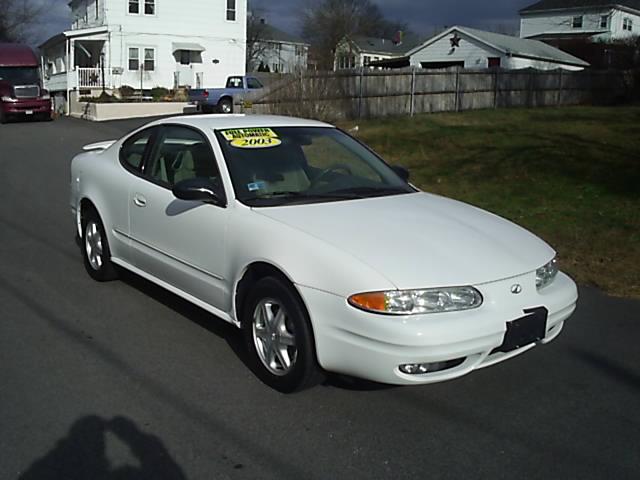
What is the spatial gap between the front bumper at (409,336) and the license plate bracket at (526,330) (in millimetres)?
34

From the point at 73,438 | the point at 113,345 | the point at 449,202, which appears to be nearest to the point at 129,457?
the point at 73,438

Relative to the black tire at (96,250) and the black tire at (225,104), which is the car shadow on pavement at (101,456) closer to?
the black tire at (96,250)

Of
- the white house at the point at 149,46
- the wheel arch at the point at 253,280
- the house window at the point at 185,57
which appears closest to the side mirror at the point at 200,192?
the wheel arch at the point at 253,280

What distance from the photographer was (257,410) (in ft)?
13.4

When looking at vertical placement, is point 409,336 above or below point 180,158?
below

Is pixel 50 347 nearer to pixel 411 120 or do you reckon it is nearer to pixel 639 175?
pixel 639 175

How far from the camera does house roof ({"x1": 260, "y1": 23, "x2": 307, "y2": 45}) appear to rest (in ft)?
200

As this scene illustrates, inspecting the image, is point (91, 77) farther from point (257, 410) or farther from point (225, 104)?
point (257, 410)

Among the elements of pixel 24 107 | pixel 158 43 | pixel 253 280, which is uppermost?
pixel 158 43

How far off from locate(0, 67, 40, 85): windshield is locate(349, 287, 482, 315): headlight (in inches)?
1123

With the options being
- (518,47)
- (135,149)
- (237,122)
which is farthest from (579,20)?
(237,122)

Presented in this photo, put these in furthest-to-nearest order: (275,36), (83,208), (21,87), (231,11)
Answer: (275,36) → (231,11) → (21,87) → (83,208)

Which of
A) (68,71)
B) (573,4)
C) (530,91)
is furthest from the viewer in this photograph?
(573,4)

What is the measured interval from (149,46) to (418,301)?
1468 inches
